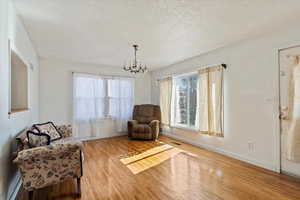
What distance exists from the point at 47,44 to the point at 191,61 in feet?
11.4

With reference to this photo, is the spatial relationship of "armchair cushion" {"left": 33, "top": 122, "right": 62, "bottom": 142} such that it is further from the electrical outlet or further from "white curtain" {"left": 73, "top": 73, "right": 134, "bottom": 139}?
the electrical outlet

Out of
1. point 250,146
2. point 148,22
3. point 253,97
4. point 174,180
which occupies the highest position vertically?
point 148,22

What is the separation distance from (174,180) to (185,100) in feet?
9.13

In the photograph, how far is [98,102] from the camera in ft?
16.6

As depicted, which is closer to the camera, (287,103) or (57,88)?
(287,103)

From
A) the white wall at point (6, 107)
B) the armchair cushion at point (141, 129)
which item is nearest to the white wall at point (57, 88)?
the armchair cushion at point (141, 129)

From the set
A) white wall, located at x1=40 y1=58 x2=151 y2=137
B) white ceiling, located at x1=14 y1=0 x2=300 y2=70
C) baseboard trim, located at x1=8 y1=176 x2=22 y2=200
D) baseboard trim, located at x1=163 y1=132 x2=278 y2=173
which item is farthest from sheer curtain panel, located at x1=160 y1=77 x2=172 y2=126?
baseboard trim, located at x1=8 y1=176 x2=22 y2=200

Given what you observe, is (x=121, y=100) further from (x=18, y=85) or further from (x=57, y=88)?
(x=18, y=85)

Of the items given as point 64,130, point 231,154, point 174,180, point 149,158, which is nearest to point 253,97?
point 231,154

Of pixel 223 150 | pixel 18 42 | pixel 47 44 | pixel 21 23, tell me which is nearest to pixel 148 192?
pixel 223 150

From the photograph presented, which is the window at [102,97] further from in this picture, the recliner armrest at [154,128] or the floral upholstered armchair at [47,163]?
the floral upholstered armchair at [47,163]

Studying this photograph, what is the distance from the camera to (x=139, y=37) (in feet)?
9.67

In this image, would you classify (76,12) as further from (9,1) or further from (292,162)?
(292,162)

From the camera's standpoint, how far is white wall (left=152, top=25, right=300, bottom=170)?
2.72 metres
